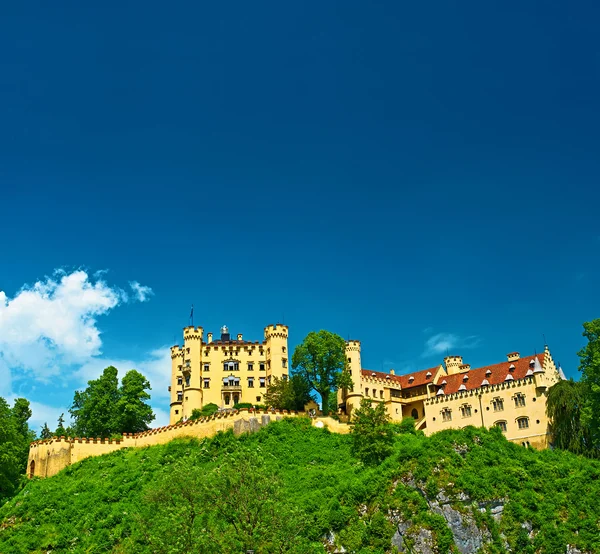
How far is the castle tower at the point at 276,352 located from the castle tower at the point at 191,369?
9.40 m

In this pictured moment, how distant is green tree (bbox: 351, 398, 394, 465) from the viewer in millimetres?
67125

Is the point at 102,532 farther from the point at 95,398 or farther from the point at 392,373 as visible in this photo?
the point at 392,373

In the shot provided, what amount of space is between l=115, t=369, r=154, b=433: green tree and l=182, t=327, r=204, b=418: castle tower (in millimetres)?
5443

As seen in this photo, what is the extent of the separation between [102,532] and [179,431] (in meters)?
20.1

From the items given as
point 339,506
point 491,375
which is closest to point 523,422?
point 491,375

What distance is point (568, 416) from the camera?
239 ft

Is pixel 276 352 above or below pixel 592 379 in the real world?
above

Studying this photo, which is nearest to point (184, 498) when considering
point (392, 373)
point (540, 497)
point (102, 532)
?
point (102, 532)

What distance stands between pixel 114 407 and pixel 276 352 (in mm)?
23198

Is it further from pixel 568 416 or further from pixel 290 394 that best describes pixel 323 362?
pixel 568 416

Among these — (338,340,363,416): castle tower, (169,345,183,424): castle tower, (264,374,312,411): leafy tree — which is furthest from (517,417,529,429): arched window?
(169,345,183,424): castle tower

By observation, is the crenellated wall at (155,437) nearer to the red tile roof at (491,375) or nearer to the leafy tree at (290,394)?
the leafy tree at (290,394)

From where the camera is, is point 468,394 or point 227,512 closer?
point 227,512

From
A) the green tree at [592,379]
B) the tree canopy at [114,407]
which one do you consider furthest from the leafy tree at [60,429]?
the green tree at [592,379]
